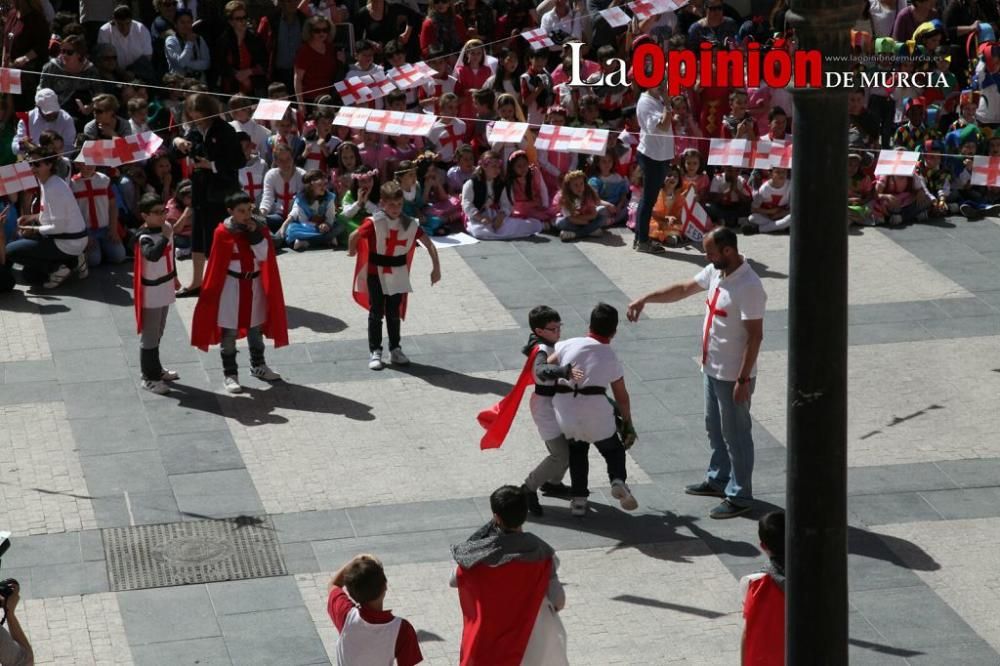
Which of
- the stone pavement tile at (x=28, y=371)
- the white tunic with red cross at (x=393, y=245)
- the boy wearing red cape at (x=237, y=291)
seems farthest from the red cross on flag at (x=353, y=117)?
the stone pavement tile at (x=28, y=371)

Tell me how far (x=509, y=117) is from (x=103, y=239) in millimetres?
4228

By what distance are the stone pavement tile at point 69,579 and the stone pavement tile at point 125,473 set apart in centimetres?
110

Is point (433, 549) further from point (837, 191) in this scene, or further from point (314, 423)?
point (837, 191)

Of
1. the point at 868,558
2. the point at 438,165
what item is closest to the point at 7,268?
the point at 438,165

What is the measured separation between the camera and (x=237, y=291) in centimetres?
1323

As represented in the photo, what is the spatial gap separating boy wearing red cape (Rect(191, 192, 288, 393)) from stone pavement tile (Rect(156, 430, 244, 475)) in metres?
0.91

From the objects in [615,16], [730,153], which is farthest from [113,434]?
[615,16]

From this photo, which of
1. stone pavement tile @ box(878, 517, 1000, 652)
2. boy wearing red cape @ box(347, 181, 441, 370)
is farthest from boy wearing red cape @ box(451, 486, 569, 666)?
boy wearing red cape @ box(347, 181, 441, 370)

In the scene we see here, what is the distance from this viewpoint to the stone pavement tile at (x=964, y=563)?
32.0 feet

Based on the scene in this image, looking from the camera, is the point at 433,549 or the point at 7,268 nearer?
the point at 433,549

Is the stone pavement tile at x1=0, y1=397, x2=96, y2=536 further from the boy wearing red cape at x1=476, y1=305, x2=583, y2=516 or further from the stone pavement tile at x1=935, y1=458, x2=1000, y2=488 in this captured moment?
the stone pavement tile at x1=935, y1=458, x2=1000, y2=488

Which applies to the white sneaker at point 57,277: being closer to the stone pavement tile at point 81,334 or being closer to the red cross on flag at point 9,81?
the stone pavement tile at point 81,334

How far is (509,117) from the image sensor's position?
17.9m

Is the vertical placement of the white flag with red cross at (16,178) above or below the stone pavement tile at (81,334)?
above
